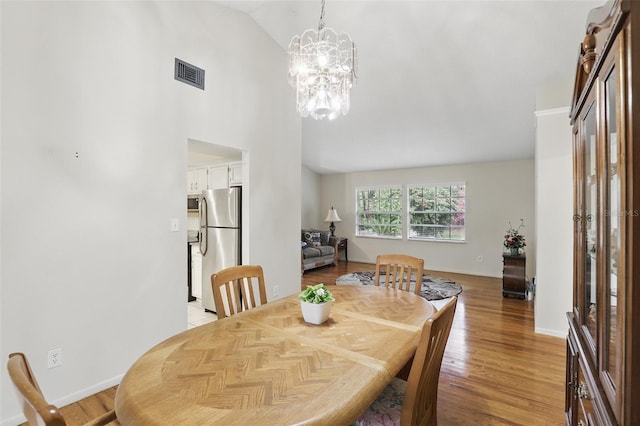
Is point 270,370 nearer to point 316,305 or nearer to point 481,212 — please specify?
point 316,305

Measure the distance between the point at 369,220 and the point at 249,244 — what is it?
4937 millimetres

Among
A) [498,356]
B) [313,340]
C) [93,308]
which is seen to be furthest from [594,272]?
[93,308]

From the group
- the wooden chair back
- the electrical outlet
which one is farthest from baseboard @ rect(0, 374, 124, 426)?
the wooden chair back

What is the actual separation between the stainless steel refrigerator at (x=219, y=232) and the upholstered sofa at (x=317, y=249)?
283cm

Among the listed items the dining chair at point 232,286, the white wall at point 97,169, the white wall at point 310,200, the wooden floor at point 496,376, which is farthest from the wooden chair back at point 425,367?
the white wall at point 310,200

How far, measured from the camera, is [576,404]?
1.32m

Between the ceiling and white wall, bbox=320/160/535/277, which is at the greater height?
the ceiling

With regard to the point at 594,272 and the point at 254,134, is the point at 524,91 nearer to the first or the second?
the point at 254,134

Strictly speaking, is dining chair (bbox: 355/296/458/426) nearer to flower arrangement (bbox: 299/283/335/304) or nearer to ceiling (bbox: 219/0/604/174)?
flower arrangement (bbox: 299/283/335/304)

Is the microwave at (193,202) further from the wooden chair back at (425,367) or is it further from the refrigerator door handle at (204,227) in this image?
the wooden chair back at (425,367)

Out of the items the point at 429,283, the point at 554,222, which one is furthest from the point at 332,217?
the point at 554,222

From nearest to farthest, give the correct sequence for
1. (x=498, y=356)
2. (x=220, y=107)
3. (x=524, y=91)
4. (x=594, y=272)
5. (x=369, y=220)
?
(x=594, y=272) < (x=498, y=356) < (x=220, y=107) < (x=524, y=91) < (x=369, y=220)

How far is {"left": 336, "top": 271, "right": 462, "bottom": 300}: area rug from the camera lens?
4.88 m

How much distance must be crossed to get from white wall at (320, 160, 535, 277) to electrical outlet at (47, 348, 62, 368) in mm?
6354
